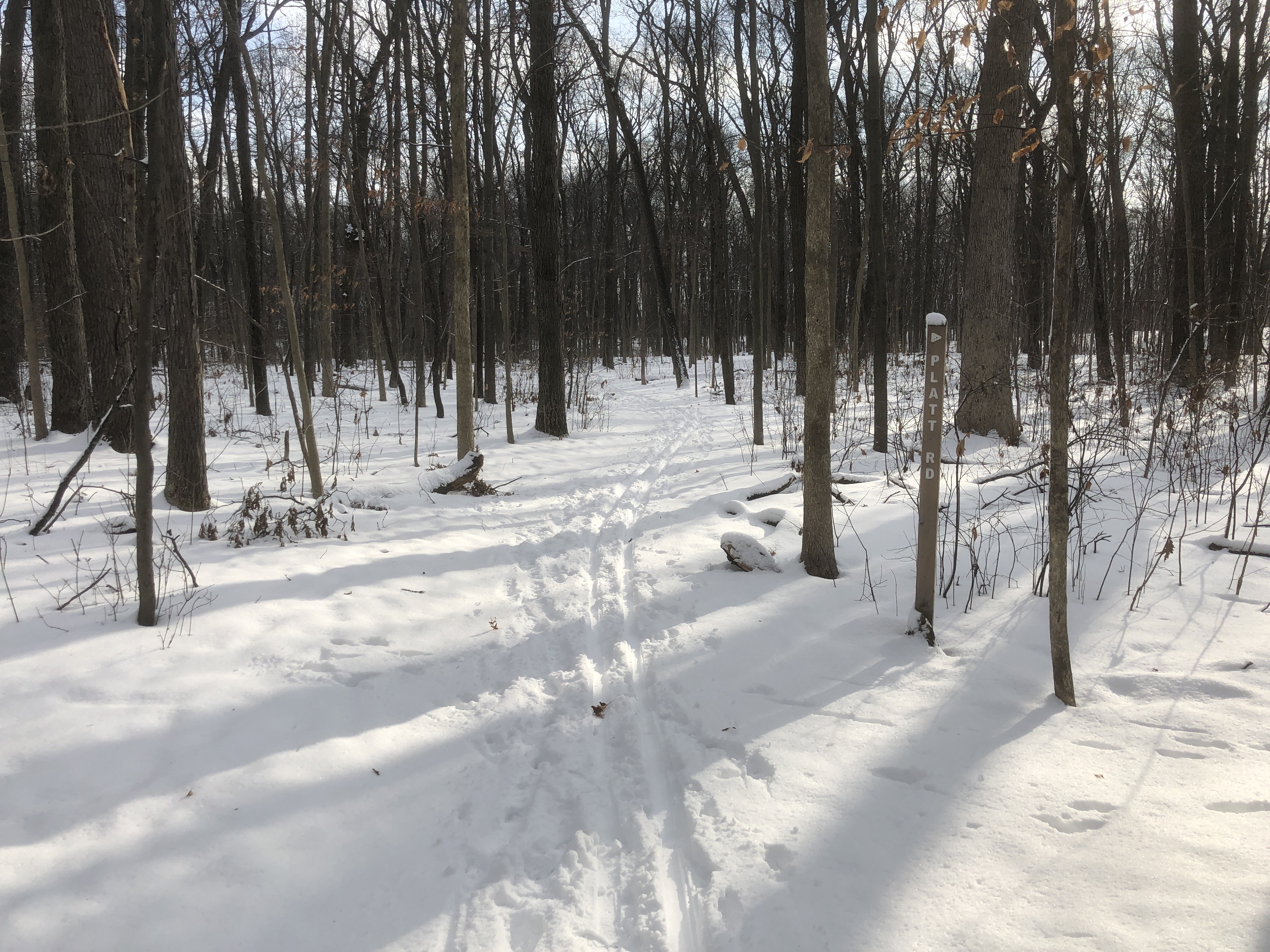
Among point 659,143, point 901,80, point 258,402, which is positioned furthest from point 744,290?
point 258,402

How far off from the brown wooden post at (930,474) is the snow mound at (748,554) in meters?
1.24

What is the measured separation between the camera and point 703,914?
84.1 inches

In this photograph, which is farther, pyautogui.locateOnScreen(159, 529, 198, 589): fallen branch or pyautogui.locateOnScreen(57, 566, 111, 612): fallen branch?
pyautogui.locateOnScreen(159, 529, 198, 589): fallen branch

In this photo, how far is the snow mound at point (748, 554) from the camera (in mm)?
4871

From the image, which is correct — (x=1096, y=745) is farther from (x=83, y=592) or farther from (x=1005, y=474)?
(x=83, y=592)

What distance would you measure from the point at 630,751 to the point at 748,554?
217 centimetres

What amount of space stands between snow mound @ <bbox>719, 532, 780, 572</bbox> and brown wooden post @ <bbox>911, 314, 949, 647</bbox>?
1.24m

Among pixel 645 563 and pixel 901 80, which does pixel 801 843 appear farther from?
pixel 901 80

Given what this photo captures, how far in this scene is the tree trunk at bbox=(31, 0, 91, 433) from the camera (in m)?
9.02

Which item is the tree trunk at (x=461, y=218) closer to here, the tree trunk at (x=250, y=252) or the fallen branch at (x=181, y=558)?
the fallen branch at (x=181, y=558)

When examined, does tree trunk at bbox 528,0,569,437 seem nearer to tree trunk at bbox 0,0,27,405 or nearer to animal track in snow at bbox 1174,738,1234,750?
tree trunk at bbox 0,0,27,405

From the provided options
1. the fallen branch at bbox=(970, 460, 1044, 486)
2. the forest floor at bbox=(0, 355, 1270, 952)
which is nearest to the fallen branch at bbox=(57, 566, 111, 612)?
the forest floor at bbox=(0, 355, 1270, 952)

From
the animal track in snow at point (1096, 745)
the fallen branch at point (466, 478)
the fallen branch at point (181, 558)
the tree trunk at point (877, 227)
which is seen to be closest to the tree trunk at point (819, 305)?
the animal track in snow at point (1096, 745)

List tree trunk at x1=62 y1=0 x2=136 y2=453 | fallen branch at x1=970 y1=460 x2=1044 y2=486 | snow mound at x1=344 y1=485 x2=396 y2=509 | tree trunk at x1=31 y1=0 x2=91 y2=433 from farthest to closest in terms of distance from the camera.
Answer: tree trunk at x1=31 y1=0 x2=91 y2=433 → tree trunk at x1=62 y1=0 x2=136 y2=453 → snow mound at x1=344 y1=485 x2=396 y2=509 → fallen branch at x1=970 y1=460 x2=1044 y2=486
